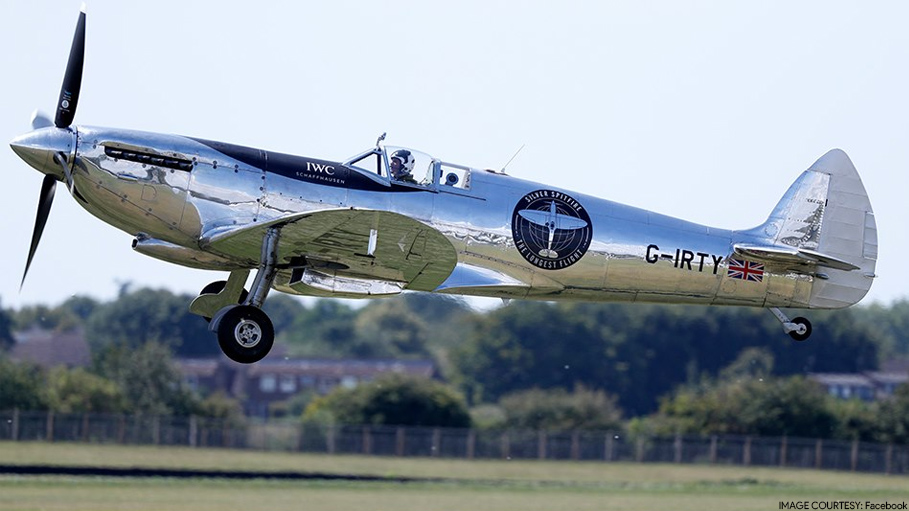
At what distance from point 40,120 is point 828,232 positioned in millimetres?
8126

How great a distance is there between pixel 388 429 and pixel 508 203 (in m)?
16.3

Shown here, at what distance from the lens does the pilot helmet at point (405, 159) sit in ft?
38.5

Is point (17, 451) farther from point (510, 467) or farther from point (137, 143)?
point (137, 143)

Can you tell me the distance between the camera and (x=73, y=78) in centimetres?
1177

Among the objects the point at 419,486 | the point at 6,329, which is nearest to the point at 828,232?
the point at 419,486

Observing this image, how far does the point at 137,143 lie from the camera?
11.3 metres

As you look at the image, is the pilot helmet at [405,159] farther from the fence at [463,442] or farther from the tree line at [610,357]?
the fence at [463,442]

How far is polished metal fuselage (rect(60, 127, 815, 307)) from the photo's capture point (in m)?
11.3

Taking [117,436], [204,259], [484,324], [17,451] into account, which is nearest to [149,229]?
[204,259]

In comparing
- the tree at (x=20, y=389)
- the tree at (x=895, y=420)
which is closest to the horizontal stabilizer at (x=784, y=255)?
the tree at (x=895, y=420)

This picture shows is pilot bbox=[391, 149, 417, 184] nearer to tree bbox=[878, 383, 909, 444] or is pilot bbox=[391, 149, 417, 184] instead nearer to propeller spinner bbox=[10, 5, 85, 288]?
propeller spinner bbox=[10, 5, 85, 288]

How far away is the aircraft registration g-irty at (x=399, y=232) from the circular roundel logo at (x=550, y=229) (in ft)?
0.04

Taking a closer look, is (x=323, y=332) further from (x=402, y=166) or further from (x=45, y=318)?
(x=402, y=166)

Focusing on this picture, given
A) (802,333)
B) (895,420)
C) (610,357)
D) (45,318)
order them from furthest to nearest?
(45,318), (610,357), (895,420), (802,333)
